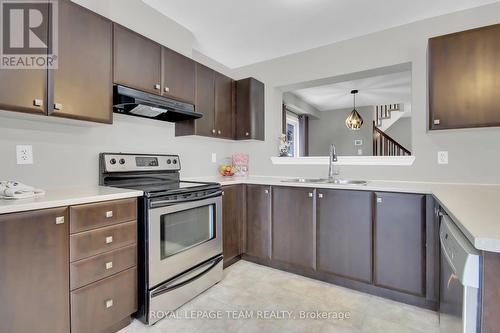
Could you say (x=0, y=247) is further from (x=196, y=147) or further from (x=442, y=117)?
(x=442, y=117)

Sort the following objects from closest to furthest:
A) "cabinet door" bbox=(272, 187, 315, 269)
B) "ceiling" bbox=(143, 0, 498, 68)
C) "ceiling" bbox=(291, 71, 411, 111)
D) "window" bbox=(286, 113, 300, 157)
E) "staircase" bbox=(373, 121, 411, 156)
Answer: "ceiling" bbox=(143, 0, 498, 68), "cabinet door" bbox=(272, 187, 315, 269), "ceiling" bbox=(291, 71, 411, 111), "window" bbox=(286, 113, 300, 157), "staircase" bbox=(373, 121, 411, 156)

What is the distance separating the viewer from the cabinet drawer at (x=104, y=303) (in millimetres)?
1439

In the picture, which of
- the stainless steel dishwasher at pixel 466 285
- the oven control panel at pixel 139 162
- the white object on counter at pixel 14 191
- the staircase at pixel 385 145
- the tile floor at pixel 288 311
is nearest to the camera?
the stainless steel dishwasher at pixel 466 285

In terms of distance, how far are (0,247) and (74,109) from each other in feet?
2.86

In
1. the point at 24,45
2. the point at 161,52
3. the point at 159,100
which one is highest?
the point at 161,52

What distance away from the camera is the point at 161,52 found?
222 centimetres

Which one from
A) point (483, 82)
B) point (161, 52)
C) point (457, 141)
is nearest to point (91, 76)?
point (161, 52)

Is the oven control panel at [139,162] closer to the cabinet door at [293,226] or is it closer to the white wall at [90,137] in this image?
the white wall at [90,137]

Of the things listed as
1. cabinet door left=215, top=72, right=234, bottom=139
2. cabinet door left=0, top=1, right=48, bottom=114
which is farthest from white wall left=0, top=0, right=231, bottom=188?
cabinet door left=215, top=72, right=234, bottom=139

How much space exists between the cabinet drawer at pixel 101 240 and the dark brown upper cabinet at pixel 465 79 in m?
2.39

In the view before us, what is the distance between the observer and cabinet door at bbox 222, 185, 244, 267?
2.58 meters

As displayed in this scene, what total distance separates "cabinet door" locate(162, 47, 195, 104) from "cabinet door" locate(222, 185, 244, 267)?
0.99 meters

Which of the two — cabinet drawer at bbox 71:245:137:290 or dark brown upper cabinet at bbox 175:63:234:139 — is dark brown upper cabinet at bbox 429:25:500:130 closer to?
dark brown upper cabinet at bbox 175:63:234:139

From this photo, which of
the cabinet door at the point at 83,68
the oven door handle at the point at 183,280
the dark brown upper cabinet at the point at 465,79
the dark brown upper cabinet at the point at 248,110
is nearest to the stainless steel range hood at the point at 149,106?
the cabinet door at the point at 83,68
